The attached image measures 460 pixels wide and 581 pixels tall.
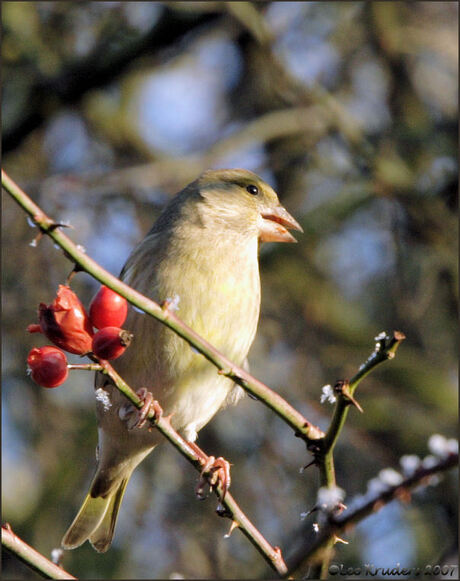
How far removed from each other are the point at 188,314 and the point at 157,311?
4.05 feet

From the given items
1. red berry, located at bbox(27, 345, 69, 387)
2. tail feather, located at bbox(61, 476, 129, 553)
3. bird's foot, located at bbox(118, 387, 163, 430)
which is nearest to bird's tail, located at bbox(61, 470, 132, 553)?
→ tail feather, located at bbox(61, 476, 129, 553)

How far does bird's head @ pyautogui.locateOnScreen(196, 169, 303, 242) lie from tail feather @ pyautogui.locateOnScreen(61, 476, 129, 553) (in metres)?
1.22

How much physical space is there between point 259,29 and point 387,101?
1570 mm

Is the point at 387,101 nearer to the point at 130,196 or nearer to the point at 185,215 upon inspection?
the point at 130,196

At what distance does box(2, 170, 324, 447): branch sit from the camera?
1475 millimetres

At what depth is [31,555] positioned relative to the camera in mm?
1734

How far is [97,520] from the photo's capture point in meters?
3.28

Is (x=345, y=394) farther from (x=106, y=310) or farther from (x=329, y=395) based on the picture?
(x=106, y=310)

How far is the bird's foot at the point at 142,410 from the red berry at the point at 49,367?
205mm

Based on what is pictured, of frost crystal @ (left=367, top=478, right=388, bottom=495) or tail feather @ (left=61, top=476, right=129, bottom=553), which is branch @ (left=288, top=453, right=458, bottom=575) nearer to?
frost crystal @ (left=367, top=478, right=388, bottom=495)

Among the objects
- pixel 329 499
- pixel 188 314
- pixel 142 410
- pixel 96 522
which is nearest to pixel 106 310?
pixel 142 410

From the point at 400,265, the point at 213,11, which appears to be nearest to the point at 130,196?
the point at 213,11

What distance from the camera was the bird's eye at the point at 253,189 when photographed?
3.61 metres

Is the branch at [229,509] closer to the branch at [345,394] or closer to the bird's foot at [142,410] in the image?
the bird's foot at [142,410]
